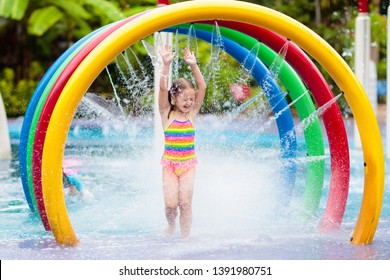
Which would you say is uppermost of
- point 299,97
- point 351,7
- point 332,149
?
point 351,7

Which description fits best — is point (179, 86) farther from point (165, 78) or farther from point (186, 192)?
point (186, 192)

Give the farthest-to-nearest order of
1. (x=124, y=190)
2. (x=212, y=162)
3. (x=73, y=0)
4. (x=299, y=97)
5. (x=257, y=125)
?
(x=73, y=0) < (x=257, y=125) < (x=124, y=190) < (x=212, y=162) < (x=299, y=97)

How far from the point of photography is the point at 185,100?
5.73 meters

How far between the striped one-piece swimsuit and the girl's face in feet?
0.34

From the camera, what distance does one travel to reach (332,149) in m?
6.13

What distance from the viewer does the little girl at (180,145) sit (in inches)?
225

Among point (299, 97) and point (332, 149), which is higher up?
point (299, 97)

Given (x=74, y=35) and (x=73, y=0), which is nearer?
(x=73, y=0)

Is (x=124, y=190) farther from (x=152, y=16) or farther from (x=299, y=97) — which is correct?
(x=152, y=16)

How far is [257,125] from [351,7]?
5339mm

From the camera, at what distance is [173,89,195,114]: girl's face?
5.73 m

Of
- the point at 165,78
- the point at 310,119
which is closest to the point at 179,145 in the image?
the point at 165,78

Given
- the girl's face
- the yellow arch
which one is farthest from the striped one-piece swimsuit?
the yellow arch

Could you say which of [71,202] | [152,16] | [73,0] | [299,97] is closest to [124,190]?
[71,202]
